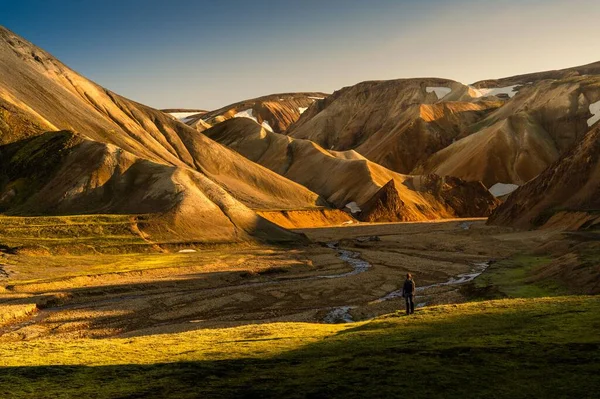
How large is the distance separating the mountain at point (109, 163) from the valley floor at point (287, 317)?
10008mm

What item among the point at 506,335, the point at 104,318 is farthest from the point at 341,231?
the point at 506,335

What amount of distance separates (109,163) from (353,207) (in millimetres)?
65830

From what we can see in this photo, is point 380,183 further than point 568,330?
Yes

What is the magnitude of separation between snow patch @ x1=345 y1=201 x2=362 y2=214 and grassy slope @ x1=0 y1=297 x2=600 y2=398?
120557mm

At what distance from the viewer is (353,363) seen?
16859 mm

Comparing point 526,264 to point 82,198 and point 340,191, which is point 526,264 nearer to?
point 82,198

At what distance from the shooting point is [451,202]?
5989 inches

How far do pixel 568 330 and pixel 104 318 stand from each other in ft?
102

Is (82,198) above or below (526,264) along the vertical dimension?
above

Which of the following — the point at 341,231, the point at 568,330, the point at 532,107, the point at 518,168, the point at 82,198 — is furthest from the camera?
the point at 532,107

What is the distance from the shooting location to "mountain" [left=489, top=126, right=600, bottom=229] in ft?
305

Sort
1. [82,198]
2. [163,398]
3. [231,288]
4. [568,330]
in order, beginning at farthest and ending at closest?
[82,198], [231,288], [568,330], [163,398]

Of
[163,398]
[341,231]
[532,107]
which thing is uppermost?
[532,107]

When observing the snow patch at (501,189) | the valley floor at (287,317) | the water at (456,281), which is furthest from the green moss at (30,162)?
the snow patch at (501,189)
